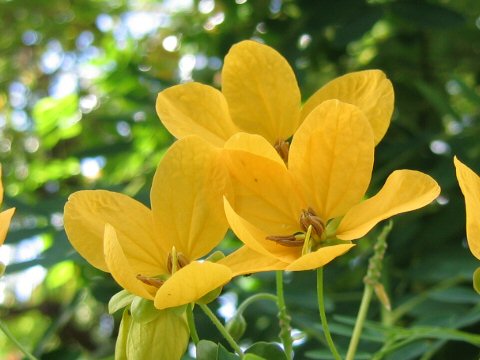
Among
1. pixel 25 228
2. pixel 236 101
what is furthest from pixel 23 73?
pixel 236 101

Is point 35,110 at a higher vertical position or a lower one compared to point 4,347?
higher

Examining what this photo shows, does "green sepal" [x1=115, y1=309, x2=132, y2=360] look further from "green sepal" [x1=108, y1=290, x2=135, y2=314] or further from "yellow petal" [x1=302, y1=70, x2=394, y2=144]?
"yellow petal" [x1=302, y1=70, x2=394, y2=144]

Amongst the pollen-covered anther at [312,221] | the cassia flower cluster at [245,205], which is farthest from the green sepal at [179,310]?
the pollen-covered anther at [312,221]

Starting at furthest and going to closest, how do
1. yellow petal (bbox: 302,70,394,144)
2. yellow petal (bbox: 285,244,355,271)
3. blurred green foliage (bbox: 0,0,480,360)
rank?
blurred green foliage (bbox: 0,0,480,360)
yellow petal (bbox: 302,70,394,144)
yellow petal (bbox: 285,244,355,271)

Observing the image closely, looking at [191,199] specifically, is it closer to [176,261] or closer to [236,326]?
[176,261]

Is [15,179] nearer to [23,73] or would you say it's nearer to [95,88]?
[95,88]

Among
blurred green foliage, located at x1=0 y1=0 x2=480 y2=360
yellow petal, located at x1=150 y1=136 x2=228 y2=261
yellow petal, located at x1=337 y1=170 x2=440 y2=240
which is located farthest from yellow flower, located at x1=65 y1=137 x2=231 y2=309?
blurred green foliage, located at x1=0 y1=0 x2=480 y2=360
